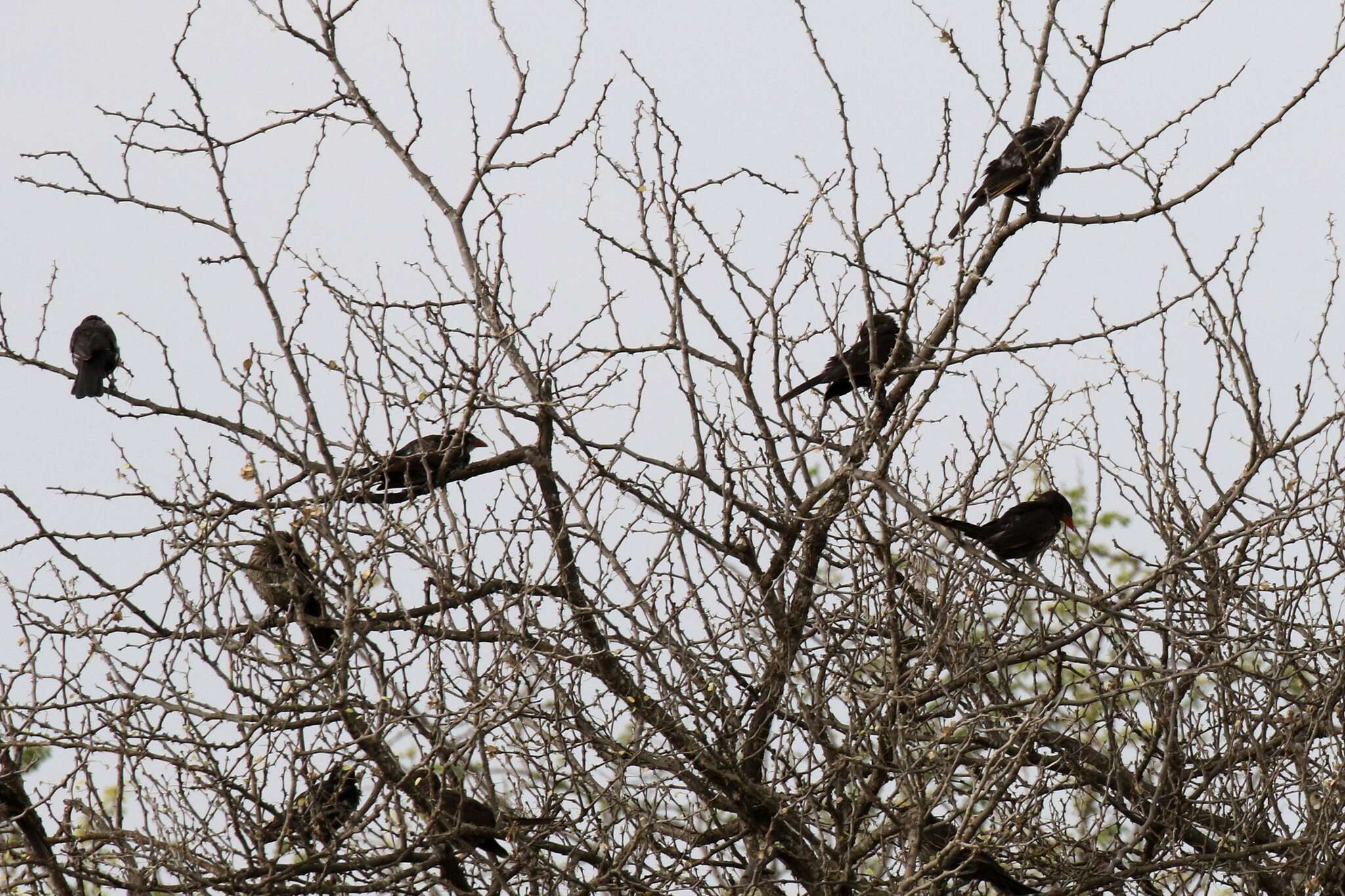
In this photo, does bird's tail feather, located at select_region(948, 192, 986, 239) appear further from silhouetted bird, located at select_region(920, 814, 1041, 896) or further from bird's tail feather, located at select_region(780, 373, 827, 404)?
silhouetted bird, located at select_region(920, 814, 1041, 896)

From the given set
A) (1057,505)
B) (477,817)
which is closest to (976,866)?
(1057,505)

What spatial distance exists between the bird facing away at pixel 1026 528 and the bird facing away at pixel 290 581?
3165mm

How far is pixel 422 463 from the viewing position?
6449mm

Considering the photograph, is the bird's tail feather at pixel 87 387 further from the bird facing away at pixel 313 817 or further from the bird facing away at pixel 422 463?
the bird facing away at pixel 313 817

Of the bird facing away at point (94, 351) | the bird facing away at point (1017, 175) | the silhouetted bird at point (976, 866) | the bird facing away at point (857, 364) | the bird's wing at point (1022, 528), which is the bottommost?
the silhouetted bird at point (976, 866)

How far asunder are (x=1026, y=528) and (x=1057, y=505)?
1.01 ft

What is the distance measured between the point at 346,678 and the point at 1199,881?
370 centimetres

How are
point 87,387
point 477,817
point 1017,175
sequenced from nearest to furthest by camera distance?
point 477,817, point 1017,175, point 87,387

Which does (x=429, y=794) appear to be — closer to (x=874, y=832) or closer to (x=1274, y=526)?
(x=874, y=832)

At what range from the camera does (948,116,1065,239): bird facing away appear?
7289 mm

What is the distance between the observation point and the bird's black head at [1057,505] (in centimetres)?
798

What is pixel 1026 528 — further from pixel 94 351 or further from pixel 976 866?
pixel 94 351

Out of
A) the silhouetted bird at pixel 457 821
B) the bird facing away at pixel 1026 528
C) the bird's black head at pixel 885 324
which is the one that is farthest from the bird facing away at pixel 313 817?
the bird's black head at pixel 885 324

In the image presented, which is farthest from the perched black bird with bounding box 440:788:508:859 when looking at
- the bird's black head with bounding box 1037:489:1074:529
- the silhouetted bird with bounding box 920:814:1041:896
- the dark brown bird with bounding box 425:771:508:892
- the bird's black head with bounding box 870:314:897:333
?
the bird's black head with bounding box 870:314:897:333
